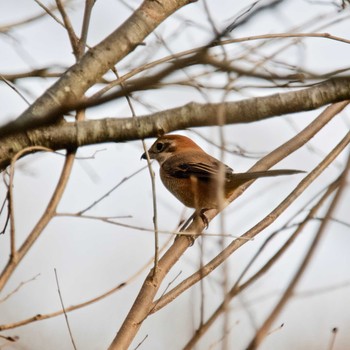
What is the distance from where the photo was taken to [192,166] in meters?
5.71

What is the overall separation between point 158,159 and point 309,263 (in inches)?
195

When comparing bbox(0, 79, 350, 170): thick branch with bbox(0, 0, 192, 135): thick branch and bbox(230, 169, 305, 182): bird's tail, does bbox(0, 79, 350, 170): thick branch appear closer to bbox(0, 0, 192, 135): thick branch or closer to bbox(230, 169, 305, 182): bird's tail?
bbox(0, 0, 192, 135): thick branch

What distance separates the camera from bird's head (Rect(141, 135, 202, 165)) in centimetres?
634

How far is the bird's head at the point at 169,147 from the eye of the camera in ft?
20.8

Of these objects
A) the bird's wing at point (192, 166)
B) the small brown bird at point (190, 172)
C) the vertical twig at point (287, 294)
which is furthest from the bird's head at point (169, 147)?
the vertical twig at point (287, 294)

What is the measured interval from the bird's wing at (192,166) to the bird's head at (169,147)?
9.8 inches

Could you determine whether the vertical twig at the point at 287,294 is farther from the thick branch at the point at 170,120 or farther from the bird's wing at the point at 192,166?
the bird's wing at the point at 192,166

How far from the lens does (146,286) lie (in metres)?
3.18

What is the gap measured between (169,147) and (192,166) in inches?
29.4

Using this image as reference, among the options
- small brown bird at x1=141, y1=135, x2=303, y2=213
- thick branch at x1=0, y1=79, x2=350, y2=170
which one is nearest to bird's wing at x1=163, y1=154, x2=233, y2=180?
small brown bird at x1=141, y1=135, x2=303, y2=213

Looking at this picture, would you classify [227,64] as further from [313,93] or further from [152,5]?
[152,5]

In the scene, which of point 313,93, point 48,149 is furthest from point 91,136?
point 313,93

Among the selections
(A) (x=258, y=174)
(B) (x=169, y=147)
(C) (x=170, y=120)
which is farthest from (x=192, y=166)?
(C) (x=170, y=120)

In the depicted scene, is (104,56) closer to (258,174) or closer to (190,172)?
(258,174)
